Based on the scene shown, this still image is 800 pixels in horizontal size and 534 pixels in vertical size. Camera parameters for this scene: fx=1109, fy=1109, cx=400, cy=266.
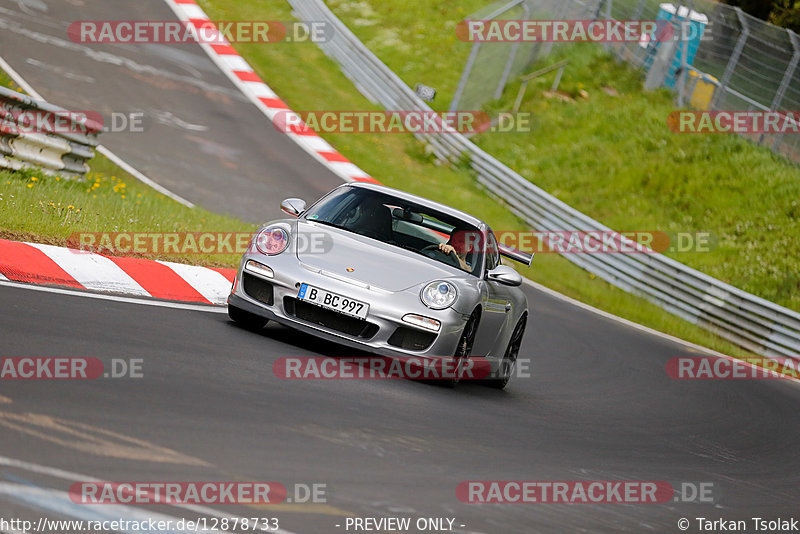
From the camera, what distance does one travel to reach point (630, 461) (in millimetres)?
7660

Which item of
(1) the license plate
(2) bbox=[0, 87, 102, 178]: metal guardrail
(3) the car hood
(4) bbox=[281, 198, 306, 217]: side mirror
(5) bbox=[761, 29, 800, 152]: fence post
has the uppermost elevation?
(5) bbox=[761, 29, 800, 152]: fence post

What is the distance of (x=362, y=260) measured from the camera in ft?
26.6

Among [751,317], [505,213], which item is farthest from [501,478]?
[505,213]

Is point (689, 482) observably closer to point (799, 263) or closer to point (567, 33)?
point (799, 263)

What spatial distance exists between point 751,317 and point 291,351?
1284 centimetres

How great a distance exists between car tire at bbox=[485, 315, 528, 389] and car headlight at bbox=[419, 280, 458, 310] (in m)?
1.70

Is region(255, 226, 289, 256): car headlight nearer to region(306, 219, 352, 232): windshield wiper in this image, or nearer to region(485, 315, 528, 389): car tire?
region(306, 219, 352, 232): windshield wiper

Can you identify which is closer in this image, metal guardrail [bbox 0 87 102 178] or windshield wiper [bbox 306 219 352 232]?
windshield wiper [bbox 306 219 352 232]

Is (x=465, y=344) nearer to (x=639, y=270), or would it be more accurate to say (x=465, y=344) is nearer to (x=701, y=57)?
(x=639, y=270)

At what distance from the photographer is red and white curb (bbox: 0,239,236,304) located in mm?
8219

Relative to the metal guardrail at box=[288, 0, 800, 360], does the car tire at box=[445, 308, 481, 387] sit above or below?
below

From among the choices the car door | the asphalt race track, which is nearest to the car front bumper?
the asphalt race track

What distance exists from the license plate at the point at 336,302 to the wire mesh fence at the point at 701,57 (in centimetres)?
1705

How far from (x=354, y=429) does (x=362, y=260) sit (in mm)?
2129
